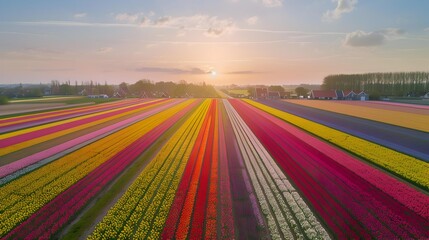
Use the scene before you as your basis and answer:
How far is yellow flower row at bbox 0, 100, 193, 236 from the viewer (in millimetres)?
12758

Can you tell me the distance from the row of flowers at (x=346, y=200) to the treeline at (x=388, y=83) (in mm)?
104249

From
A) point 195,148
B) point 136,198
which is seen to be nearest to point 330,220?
point 136,198

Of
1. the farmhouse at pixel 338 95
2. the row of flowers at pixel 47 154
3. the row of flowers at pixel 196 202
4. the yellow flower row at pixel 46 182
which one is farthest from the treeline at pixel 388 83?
the yellow flower row at pixel 46 182

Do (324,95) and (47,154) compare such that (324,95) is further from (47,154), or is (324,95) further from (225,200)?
(225,200)

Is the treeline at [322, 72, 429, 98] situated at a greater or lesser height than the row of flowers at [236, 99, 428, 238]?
greater

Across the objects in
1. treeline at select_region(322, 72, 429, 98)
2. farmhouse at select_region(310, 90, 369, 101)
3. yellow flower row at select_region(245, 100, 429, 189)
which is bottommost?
yellow flower row at select_region(245, 100, 429, 189)

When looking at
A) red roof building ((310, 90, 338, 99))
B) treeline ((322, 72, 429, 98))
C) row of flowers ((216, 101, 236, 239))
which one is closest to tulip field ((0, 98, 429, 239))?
row of flowers ((216, 101, 236, 239))

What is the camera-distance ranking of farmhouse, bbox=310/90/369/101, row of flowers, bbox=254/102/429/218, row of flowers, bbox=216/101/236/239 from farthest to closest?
farmhouse, bbox=310/90/369/101, row of flowers, bbox=254/102/429/218, row of flowers, bbox=216/101/236/239

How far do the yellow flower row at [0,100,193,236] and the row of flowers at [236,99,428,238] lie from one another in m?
13.8

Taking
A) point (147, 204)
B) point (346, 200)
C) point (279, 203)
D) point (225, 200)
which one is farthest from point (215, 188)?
point (346, 200)

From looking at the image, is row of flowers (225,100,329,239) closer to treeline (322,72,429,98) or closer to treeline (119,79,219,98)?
treeline (322,72,429,98)

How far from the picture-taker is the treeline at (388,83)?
112894mm

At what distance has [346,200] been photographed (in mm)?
13719

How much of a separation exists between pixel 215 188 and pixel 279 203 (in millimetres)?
3755
